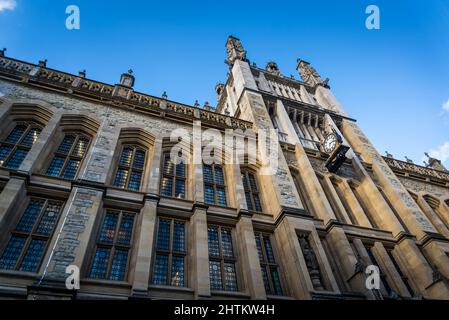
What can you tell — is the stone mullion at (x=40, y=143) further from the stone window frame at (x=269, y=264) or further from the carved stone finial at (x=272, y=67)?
the carved stone finial at (x=272, y=67)

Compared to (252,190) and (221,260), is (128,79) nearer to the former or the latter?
(252,190)

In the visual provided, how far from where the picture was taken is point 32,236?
8195 millimetres

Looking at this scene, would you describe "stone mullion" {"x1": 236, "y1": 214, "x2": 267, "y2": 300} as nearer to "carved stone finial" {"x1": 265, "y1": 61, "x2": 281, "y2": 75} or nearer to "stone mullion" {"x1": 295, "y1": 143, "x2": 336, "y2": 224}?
"stone mullion" {"x1": 295, "y1": 143, "x2": 336, "y2": 224}

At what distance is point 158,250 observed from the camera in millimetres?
9055

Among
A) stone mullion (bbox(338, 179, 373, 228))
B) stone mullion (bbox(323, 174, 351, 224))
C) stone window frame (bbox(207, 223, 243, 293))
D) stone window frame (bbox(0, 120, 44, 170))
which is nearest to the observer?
stone window frame (bbox(207, 223, 243, 293))

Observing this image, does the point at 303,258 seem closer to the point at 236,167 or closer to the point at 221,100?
the point at 236,167

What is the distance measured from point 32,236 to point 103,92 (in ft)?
26.7

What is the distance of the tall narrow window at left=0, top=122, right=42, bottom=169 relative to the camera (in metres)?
10.2

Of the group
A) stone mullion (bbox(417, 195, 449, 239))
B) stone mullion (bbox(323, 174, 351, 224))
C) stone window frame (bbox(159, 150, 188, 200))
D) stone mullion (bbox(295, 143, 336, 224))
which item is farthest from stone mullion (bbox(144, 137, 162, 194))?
stone mullion (bbox(417, 195, 449, 239))

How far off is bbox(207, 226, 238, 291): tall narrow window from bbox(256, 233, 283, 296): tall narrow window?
3.44 feet

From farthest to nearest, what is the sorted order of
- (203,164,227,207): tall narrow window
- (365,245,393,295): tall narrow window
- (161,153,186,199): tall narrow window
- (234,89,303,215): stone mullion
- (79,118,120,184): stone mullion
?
(203,164,227,207): tall narrow window < (234,89,303,215): stone mullion < (161,153,186,199): tall narrow window < (365,245,393,295): tall narrow window < (79,118,120,184): stone mullion

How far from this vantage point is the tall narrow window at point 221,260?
9.00 m

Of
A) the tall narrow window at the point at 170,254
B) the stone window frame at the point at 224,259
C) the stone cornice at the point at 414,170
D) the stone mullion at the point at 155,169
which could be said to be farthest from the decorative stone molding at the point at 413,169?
the tall narrow window at the point at 170,254
